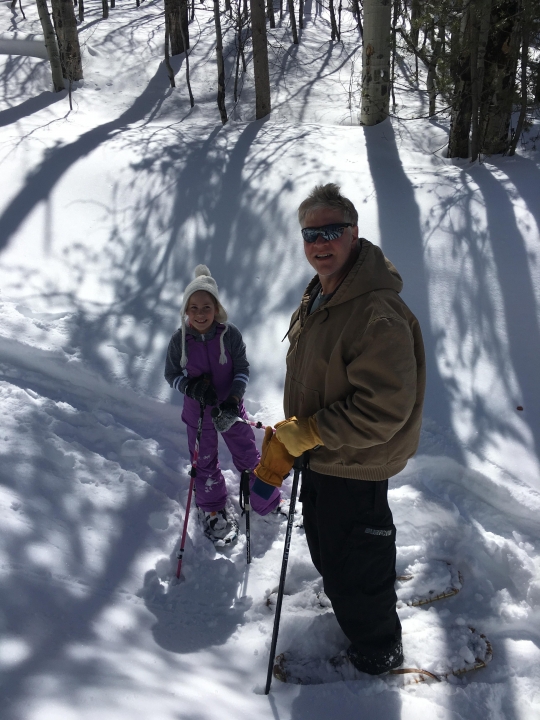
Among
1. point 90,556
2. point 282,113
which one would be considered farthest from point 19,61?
point 90,556

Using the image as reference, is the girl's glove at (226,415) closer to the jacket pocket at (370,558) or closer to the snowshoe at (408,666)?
the jacket pocket at (370,558)

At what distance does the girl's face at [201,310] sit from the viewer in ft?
10.4

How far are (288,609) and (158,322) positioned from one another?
2.74 meters

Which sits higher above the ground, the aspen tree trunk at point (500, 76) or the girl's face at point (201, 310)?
the aspen tree trunk at point (500, 76)

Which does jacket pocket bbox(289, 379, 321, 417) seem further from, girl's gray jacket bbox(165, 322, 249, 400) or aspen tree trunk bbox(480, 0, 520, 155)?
aspen tree trunk bbox(480, 0, 520, 155)

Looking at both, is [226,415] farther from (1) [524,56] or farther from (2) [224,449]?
(1) [524,56]

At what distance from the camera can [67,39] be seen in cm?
1097

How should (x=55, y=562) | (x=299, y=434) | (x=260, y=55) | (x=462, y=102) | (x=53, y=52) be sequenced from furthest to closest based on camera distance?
(x=53, y=52)
(x=260, y=55)
(x=462, y=102)
(x=55, y=562)
(x=299, y=434)

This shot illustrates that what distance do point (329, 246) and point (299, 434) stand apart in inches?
29.9

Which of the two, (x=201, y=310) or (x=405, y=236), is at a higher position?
(x=201, y=310)

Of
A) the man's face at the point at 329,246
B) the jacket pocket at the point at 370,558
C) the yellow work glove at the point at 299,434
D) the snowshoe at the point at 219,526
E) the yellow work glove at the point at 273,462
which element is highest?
the man's face at the point at 329,246

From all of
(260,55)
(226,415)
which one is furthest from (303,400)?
(260,55)

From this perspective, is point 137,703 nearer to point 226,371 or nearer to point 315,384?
point 315,384

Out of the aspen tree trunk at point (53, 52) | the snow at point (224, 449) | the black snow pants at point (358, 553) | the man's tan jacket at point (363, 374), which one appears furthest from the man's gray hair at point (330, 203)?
the aspen tree trunk at point (53, 52)
